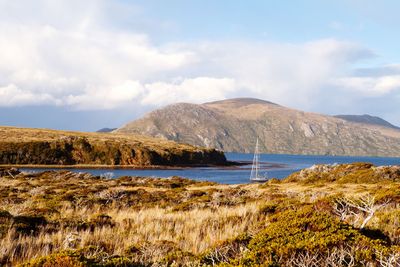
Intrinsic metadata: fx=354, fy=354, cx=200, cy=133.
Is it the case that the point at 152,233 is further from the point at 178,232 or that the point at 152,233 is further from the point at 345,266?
the point at 345,266

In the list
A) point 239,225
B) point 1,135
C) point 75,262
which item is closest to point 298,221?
point 239,225

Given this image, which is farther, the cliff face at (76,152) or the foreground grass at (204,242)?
the cliff face at (76,152)

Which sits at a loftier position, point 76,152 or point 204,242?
point 204,242

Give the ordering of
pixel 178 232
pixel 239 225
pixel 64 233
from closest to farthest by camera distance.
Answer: pixel 64 233 → pixel 178 232 → pixel 239 225

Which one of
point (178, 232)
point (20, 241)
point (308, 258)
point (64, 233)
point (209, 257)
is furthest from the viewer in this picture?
point (178, 232)

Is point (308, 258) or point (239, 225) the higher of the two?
point (308, 258)

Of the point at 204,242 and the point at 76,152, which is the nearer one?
the point at 204,242

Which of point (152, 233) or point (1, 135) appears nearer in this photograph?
point (152, 233)

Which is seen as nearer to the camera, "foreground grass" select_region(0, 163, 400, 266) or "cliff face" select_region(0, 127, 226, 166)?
"foreground grass" select_region(0, 163, 400, 266)

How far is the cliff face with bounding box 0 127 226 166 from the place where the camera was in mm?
109000

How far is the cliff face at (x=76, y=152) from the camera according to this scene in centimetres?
10900

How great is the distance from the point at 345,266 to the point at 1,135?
444 feet

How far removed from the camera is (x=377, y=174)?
3988 cm

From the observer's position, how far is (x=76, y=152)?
392 feet
